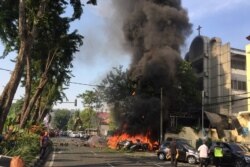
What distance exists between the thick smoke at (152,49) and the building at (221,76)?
345 inches

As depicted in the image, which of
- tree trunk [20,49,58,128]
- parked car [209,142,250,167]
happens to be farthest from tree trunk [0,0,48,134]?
tree trunk [20,49,58,128]

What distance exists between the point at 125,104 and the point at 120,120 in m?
3.52

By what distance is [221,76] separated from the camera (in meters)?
60.5

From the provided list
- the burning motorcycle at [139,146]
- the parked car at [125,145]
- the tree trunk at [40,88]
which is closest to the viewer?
the tree trunk at [40,88]

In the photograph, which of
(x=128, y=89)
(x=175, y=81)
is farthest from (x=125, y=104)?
(x=175, y=81)

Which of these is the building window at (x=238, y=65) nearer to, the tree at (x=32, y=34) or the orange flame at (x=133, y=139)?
the orange flame at (x=133, y=139)

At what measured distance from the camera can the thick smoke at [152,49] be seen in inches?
1948

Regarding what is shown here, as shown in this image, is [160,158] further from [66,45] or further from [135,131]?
[135,131]

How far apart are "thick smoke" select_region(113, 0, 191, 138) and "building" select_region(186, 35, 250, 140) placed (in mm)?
8752

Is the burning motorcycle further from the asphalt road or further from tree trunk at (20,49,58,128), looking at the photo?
tree trunk at (20,49,58,128)

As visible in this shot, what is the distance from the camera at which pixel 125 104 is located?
51.2 m

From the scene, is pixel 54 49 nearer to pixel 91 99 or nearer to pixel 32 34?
pixel 32 34

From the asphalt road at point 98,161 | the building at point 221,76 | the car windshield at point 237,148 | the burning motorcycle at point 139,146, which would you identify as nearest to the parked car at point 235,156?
the car windshield at point 237,148

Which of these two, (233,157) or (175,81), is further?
(175,81)
